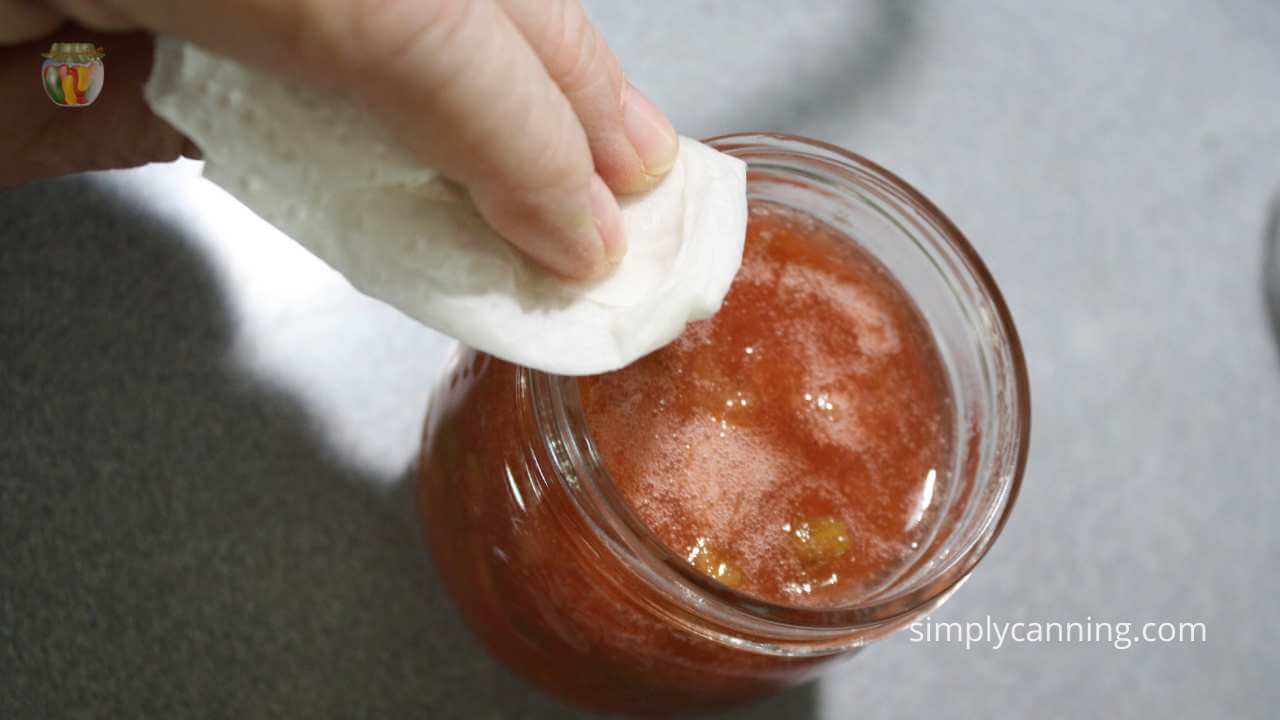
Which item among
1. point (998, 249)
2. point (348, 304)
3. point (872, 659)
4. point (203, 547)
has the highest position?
point (998, 249)

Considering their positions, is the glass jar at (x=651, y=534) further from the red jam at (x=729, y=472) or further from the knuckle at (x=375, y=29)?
the knuckle at (x=375, y=29)

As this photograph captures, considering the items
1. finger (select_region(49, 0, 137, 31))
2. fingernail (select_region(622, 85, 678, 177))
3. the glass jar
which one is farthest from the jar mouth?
finger (select_region(49, 0, 137, 31))

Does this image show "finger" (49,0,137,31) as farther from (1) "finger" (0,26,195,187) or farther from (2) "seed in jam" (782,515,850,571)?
(2) "seed in jam" (782,515,850,571)

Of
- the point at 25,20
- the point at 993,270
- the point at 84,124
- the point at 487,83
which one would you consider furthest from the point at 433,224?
the point at 993,270

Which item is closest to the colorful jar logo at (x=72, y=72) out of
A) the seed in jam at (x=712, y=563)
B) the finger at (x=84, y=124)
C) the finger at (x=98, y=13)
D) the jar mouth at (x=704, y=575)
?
the finger at (x=84, y=124)

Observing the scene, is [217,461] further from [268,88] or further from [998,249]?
[998,249]

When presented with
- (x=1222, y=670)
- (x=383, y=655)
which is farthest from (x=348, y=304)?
(x=1222, y=670)

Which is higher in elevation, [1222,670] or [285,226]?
[1222,670]
